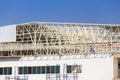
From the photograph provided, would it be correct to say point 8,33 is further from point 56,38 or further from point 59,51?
point 59,51

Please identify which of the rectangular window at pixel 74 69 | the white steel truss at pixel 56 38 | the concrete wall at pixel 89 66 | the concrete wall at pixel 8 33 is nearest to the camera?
the concrete wall at pixel 89 66

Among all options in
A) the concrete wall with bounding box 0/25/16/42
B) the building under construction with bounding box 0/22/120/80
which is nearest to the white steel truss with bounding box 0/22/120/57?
the building under construction with bounding box 0/22/120/80

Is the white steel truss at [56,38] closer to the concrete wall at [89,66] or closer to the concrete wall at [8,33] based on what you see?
the concrete wall at [8,33]

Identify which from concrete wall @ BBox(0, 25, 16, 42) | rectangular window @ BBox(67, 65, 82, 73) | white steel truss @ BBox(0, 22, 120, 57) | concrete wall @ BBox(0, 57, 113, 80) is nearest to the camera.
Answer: concrete wall @ BBox(0, 57, 113, 80)

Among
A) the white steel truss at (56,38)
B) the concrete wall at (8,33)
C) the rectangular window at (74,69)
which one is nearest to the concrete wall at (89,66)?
the rectangular window at (74,69)

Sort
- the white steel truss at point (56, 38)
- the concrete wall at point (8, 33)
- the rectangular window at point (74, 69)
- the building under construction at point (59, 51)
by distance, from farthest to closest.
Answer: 1. the concrete wall at point (8, 33)
2. the white steel truss at point (56, 38)
3. the rectangular window at point (74, 69)
4. the building under construction at point (59, 51)

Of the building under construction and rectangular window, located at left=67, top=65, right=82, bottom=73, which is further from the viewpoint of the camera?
rectangular window, located at left=67, top=65, right=82, bottom=73

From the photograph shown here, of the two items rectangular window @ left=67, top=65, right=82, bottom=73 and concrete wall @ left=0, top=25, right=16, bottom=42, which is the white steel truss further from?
rectangular window @ left=67, top=65, right=82, bottom=73

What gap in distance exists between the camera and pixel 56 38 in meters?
59.7

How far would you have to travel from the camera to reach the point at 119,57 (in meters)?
51.8

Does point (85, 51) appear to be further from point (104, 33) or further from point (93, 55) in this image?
point (104, 33)

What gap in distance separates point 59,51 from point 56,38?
14.4ft

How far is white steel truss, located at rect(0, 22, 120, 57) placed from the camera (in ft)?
185

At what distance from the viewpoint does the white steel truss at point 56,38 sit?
56.4 m
